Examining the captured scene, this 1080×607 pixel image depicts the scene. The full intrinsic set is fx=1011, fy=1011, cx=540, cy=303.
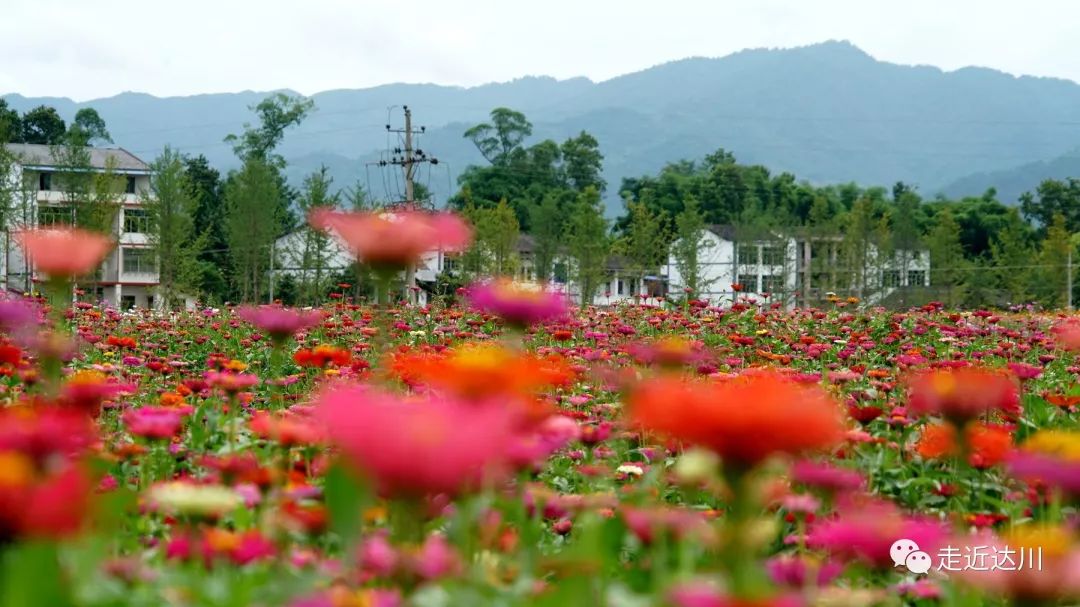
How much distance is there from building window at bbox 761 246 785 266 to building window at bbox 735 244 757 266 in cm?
36

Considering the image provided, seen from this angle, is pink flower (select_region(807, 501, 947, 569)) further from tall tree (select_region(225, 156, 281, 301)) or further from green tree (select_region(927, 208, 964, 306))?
green tree (select_region(927, 208, 964, 306))

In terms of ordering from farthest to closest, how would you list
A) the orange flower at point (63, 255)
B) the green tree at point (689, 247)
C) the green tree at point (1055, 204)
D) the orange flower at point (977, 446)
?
1. the green tree at point (1055, 204)
2. the green tree at point (689, 247)
3. the orange flower at point (977, 446)
4. the orange flower at point (63, 255)

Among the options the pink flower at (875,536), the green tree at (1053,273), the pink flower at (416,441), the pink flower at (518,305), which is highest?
the green tree at (1053,273)

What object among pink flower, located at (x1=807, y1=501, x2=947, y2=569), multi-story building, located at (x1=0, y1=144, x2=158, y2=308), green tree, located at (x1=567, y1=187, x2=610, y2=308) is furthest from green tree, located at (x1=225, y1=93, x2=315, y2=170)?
pink flower, located at (x1=807, y1=501, x2=947, y2=569)

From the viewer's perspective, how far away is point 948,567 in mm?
1944

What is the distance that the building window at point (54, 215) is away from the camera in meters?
26.3

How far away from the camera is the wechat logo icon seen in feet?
5.15

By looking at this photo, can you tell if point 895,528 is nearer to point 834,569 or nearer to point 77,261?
point 834,569

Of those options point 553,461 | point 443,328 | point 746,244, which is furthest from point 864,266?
point 553,461

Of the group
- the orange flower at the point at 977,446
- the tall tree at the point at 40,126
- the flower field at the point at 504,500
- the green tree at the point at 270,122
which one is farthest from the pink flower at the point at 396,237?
the tall tree at the point at 40,126

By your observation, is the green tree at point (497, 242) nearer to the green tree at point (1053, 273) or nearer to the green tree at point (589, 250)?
the green tree at point (589, 250)

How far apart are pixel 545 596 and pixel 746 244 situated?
41550mm

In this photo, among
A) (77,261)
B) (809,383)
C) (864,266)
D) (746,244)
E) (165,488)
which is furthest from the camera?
(746,244)

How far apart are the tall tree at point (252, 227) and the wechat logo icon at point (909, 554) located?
2911 cm
